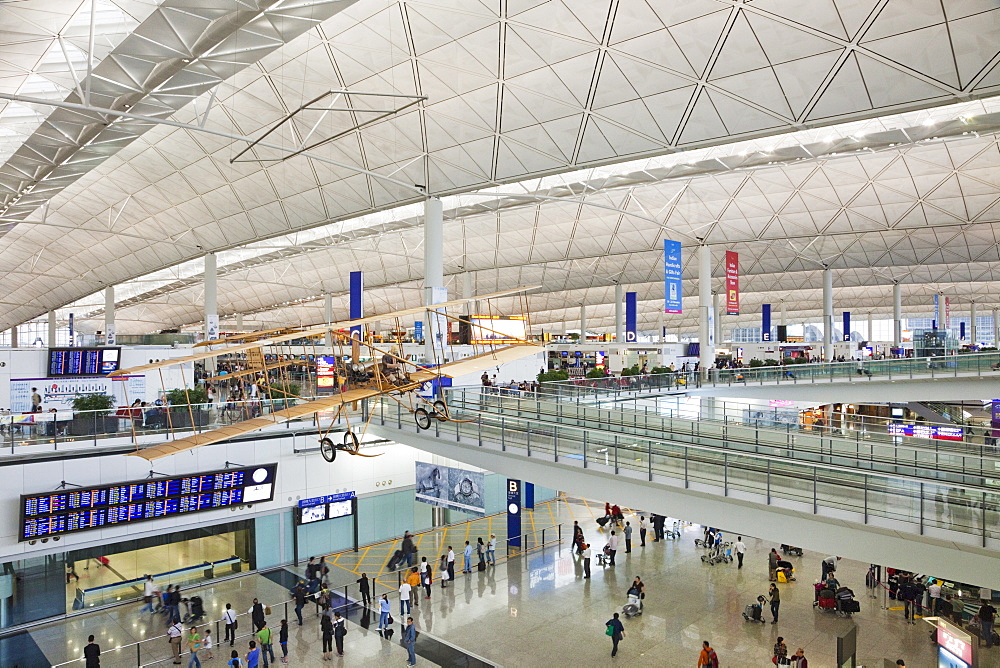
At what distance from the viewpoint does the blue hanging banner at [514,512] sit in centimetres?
2356

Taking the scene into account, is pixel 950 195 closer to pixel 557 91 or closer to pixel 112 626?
pixel 557 91

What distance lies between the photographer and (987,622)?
15.8m

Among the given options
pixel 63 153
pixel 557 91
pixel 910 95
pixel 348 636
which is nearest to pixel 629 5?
pixel 557 91

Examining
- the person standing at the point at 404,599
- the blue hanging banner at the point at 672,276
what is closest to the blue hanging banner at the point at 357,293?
the blue hanging banner at the point at 672,276

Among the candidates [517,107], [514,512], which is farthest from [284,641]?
[517,107]

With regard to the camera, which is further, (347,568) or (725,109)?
(347,568)

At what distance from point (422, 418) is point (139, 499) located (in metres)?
9.13

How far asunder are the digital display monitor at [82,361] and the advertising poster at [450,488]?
15.2m

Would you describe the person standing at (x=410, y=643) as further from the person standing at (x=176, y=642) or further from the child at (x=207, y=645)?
the person standing at (x=176, y=642)

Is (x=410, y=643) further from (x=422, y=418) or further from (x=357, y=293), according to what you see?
(x=357, y=293)

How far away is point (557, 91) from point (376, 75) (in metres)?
6.39

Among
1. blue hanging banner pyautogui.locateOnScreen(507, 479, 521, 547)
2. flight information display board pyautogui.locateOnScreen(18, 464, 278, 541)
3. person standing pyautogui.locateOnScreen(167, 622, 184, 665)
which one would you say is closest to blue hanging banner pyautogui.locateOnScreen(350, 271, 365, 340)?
flight information display board pyautogui.locateOnScreen(18, 464, 278, 541)

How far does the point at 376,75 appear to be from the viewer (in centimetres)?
2219

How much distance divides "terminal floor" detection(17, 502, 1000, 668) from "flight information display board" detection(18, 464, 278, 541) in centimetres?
282
